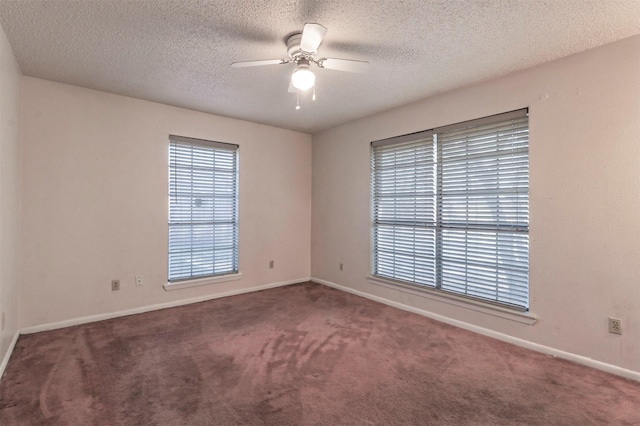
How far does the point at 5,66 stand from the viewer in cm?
244

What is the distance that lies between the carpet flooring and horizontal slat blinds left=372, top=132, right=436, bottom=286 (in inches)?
30.3

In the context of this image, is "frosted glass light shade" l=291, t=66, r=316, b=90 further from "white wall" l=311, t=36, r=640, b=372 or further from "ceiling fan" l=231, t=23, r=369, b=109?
"white wall" l=311, t=36, r=640, b=372

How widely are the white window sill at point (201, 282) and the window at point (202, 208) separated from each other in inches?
2.4

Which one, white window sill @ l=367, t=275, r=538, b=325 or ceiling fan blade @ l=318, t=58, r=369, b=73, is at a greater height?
ceiling fan blade @ l=318, t=58, r=369, b=73

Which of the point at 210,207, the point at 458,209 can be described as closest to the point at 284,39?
the point at 458,209

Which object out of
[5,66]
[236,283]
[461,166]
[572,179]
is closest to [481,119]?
[461,166]

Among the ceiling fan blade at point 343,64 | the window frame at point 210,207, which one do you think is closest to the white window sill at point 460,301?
the window frame at point 210,207

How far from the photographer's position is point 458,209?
11.4 ft

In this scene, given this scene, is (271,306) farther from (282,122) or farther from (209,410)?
(282,122)

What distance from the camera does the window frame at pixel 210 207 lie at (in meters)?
4.06

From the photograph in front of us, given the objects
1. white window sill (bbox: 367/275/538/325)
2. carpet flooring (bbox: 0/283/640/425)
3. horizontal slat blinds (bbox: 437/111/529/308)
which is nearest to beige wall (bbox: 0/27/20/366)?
carpet flooring (bbox: 0/283/640/425)

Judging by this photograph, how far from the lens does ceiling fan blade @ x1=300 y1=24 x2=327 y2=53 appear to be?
2014mm

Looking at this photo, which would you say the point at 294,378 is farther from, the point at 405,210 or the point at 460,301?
the point at 405,210

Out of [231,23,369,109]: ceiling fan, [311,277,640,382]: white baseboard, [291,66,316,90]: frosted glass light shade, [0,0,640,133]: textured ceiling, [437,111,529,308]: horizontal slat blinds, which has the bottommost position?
[311,277,640,382]: white baseboard
